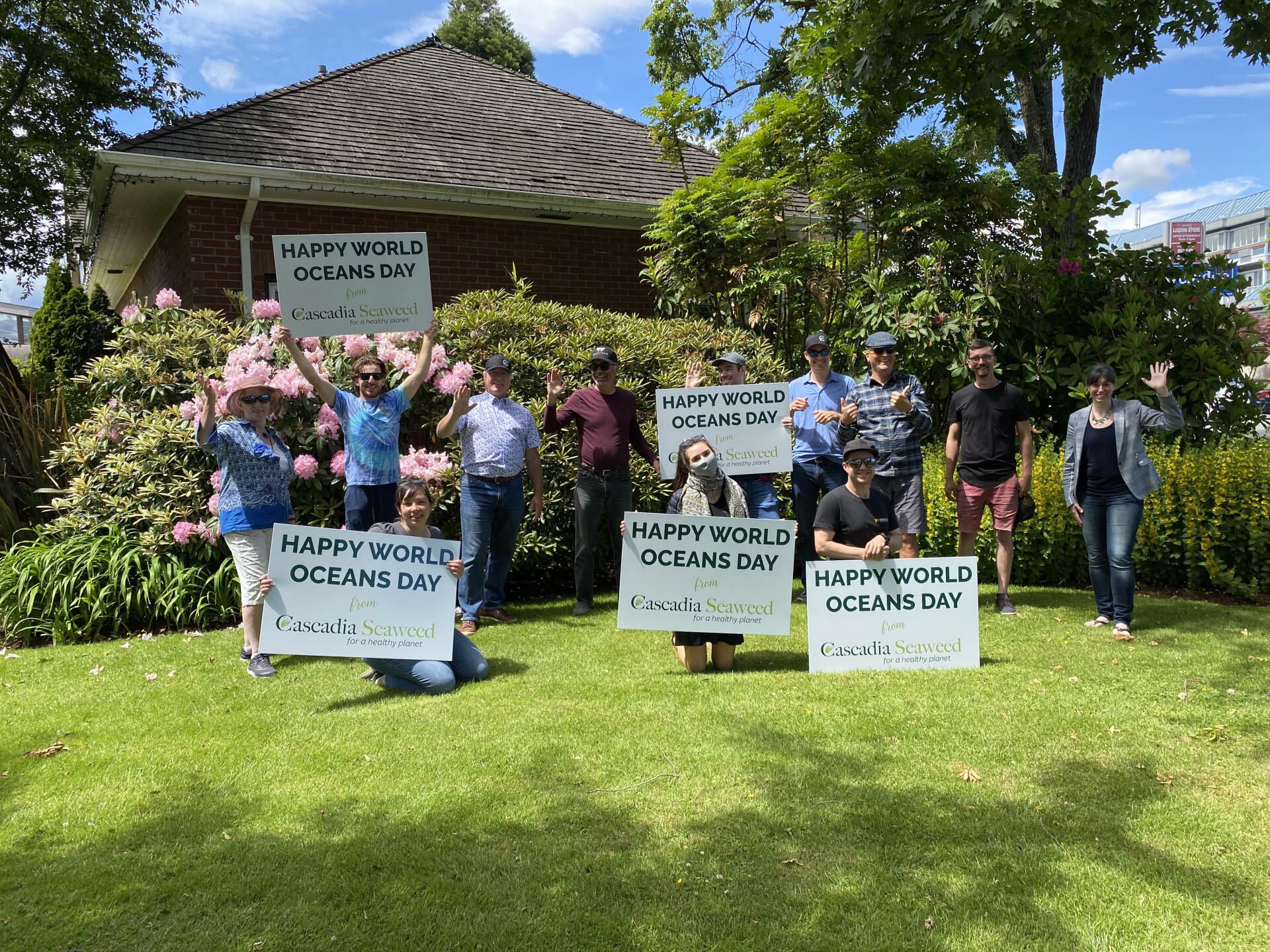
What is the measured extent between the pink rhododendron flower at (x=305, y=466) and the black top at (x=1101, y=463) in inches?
218

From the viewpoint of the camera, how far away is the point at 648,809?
362 cm

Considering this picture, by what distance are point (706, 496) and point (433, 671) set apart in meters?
1.94

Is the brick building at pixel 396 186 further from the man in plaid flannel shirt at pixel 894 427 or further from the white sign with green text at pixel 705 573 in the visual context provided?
the white sign with green text at pixel 705 573

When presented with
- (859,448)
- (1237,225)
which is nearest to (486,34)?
(859,448)

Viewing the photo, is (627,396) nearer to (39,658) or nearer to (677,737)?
(677,737)

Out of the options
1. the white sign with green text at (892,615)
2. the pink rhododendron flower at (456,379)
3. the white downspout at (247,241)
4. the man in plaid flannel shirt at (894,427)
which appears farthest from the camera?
Result: the white downspout at (247,241)

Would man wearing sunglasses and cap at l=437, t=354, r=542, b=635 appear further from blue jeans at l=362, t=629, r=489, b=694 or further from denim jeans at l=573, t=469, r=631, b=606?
blue jeans at l=362, t=629, r=489, b=694

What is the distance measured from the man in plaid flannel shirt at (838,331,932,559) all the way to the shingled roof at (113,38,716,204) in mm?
6213

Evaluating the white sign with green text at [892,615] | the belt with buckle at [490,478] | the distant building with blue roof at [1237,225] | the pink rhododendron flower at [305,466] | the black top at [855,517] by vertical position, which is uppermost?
the distant building with blue roof at [1237,225]

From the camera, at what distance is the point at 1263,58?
5.41 metres

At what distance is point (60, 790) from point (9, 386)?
674cm

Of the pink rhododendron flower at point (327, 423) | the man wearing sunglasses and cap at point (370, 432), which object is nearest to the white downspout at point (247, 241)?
the pink rhododendron flower at point (327, 423)

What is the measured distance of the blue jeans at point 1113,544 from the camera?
241 inches

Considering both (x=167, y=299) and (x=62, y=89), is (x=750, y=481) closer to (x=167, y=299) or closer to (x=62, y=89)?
(x=167, y=299)
